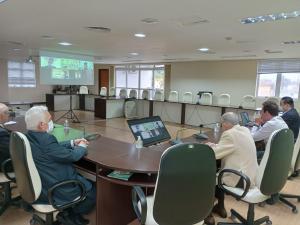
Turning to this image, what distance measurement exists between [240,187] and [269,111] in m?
1.47

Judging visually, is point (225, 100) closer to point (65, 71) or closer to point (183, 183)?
point (65, 71)

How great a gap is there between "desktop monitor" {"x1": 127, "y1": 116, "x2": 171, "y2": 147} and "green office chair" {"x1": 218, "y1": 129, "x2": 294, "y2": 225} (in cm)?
87

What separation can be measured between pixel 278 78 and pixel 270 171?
25.7 ft

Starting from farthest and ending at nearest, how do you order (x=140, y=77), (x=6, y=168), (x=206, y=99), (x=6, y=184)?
(x=140, y=77)
(x=206, y=99)
(x=6, y=184)
(x=6, y=168)

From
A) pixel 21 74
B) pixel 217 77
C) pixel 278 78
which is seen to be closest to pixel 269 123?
pixel 278 78

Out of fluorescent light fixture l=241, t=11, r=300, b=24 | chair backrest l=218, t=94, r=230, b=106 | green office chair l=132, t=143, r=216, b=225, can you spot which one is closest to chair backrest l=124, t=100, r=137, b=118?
chair backrest l=218, t=94, r=230, b=106

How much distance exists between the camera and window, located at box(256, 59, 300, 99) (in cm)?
832

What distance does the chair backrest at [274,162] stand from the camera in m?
1.95

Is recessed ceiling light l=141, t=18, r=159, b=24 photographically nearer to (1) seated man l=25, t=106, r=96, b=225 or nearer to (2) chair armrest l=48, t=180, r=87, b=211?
(1) seated man l=25, t=106, r=96, b=225

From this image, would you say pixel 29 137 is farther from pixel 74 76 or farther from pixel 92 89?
pixel 92 89

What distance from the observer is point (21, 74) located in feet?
35.2

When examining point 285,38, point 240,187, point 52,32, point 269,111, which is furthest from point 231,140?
point 52,32

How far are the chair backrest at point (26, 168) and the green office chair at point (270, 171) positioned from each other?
5.08 feet

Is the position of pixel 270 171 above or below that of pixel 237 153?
below
